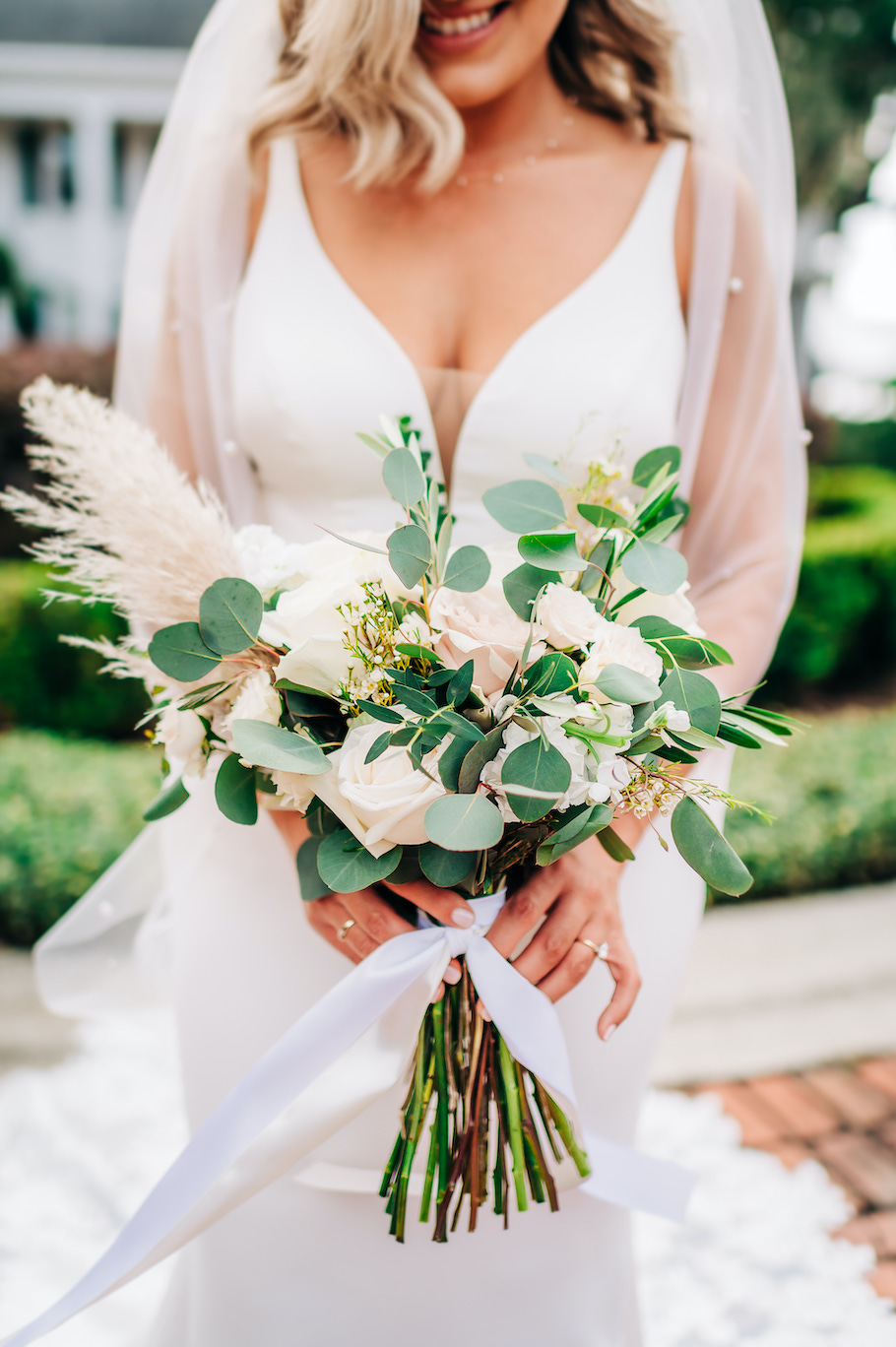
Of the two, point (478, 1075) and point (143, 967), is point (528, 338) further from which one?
point (143, 967)

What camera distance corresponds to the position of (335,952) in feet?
5.17

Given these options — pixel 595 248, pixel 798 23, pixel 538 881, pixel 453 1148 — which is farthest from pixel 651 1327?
pixel 798 23

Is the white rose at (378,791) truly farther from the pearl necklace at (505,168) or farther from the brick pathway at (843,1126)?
the brick pathway at (843,1126)

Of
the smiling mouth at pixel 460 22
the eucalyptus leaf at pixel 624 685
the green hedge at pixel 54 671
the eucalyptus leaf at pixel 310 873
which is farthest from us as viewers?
the green hedge at pixel 54 671

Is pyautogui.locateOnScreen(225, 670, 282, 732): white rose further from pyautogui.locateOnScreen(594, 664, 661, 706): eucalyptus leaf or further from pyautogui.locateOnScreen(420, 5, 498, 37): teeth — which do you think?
pyautogui.locateOnScreen(420, 5, 498, 37): teeth

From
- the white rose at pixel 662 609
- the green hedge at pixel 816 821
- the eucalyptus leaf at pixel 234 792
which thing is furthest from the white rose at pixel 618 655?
the green hedge at pixel 816 821

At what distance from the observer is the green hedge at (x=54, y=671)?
16.7 feet

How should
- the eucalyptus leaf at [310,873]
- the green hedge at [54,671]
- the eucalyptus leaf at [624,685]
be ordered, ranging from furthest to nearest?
the green hedge at [54,671]
the eucalyptus leaf at [310,873]
the eucalyptus leaf at [624,685]

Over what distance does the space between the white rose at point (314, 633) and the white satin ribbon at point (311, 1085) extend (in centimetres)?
36

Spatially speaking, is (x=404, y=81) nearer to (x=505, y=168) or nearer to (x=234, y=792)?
(x=505, y=168)

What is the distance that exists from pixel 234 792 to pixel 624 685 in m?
0.49

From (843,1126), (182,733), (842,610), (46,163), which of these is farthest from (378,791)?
(46,163)

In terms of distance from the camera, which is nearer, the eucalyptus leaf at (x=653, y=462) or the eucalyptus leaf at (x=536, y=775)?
the eucalyptus leaf at (x=536, y=775)

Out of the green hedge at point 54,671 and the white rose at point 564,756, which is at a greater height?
the white rose at point 564,756
